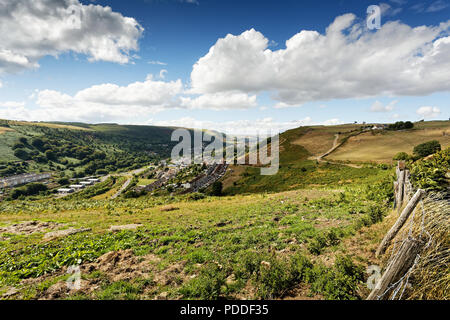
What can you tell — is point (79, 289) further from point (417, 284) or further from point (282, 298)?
point (417, 284)

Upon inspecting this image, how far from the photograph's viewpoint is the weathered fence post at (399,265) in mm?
4566

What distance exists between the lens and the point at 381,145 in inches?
2950

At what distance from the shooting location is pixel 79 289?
22.8 feet

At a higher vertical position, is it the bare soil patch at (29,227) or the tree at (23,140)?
the tree at (23,140)

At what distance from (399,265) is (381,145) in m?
92.6

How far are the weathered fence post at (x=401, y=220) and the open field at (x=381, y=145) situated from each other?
209 ft

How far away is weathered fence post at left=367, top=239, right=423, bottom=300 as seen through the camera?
180 inches

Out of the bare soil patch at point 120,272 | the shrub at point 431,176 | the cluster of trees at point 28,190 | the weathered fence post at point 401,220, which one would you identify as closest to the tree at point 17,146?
the cluster of trees at point 28,190

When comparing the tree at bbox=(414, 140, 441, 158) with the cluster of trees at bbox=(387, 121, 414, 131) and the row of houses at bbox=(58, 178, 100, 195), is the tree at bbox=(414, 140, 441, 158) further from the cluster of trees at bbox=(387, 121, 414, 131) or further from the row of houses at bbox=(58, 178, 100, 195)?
the row of houses at bbox=(58, 178, 100, 195)

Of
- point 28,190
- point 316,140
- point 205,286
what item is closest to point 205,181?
point 316,140

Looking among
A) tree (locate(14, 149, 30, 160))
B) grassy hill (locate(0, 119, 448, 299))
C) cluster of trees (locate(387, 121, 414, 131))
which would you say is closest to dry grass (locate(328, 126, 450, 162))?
cluster of trees (locate(387, 121, 414, 131))

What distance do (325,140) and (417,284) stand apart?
103 metres

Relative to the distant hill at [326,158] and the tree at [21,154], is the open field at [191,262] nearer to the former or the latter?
the distant hill at [326,158]
